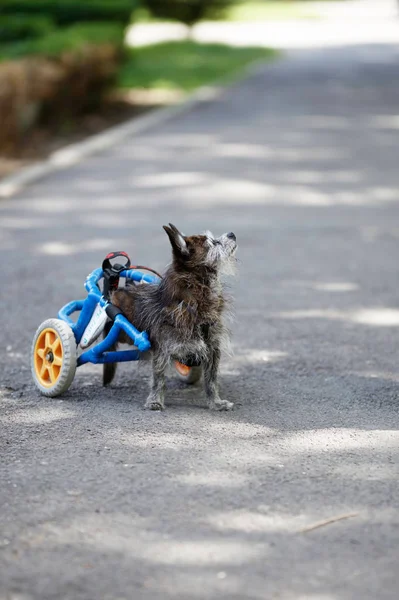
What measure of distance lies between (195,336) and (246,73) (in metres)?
19.5

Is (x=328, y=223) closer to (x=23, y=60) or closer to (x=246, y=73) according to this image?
(x=23, y=60)

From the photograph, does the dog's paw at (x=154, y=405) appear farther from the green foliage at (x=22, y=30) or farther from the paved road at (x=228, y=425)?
the green foliage at (x=22, y=30)

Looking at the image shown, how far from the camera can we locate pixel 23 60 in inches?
568

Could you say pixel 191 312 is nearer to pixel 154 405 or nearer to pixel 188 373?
pixel 154 405

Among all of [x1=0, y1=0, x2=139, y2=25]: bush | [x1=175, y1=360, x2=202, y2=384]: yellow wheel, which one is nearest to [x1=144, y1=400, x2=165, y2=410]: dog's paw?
[x1=175, y1=360, x2=202, y2=384]: yellow wheel

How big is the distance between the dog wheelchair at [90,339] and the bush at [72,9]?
1791 cm

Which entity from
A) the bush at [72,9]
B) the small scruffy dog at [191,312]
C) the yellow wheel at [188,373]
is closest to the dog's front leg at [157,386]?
the small scruffy dog at [191,312]

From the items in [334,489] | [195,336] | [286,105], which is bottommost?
[334,489]

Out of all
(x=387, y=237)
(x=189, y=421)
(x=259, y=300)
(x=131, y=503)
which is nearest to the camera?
(x=131, y=503)

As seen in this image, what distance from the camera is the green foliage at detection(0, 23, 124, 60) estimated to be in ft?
51.5

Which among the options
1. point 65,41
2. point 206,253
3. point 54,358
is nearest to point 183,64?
point 65,41

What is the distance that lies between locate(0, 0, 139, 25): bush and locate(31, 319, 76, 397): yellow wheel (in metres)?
18.0

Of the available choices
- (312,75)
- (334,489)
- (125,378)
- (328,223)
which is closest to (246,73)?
(312,75)

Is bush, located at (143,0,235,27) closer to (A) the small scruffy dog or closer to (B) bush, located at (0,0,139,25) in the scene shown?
(B) bush, located at (0,0,139,25)
